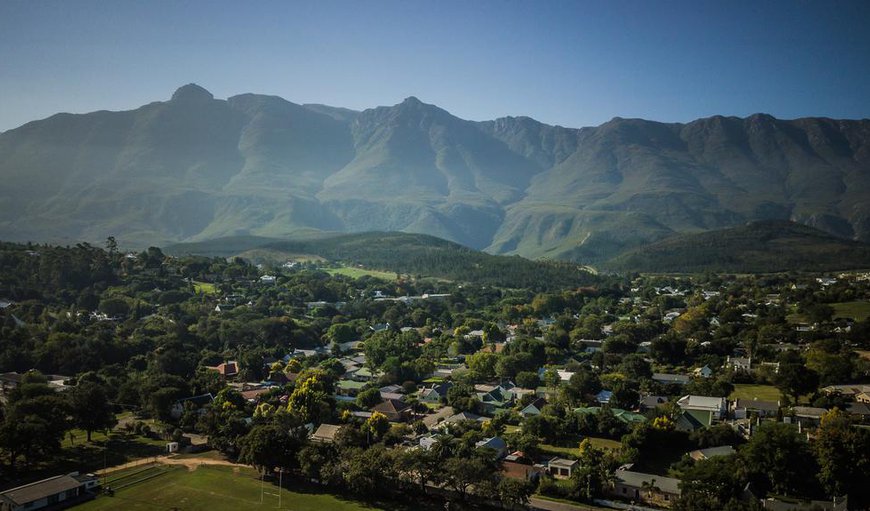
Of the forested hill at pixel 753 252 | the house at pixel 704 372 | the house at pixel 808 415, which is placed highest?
the forested hill at pixel 753 252

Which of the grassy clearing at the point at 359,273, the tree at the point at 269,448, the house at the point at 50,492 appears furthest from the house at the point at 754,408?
the grassy clearing at the point at 359,273

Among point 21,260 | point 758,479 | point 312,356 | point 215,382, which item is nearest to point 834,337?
point 758,479

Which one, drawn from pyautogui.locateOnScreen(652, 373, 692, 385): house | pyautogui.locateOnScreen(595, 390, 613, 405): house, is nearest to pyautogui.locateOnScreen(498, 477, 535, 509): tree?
pyautogui.locateOnScreen(595, 390, 613, 405): house

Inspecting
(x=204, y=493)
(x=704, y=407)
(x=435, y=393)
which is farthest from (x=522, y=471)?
(x=435, y=393)

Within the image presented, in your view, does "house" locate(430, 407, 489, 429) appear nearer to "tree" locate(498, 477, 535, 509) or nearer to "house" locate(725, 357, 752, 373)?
"tree" locate(498, 477, 535, 509)

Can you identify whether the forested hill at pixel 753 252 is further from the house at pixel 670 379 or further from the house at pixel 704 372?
the house at pixel 670 379
